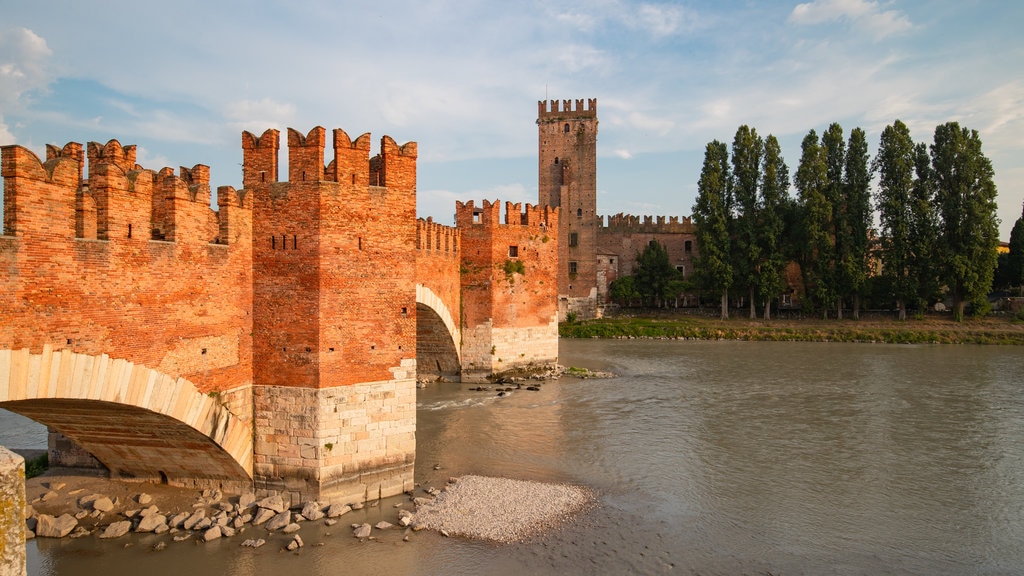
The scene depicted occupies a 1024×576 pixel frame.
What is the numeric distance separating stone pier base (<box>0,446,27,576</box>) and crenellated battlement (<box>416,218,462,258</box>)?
1679cm

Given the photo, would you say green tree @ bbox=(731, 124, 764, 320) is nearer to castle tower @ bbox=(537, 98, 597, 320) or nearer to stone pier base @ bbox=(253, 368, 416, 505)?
castle tower @ bbox=(537, 98, 597, 320)

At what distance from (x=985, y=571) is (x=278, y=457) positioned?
10.4 m

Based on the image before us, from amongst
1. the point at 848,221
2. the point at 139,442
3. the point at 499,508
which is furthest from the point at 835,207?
the point at 139,442

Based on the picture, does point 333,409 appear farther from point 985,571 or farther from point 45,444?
point 985,571

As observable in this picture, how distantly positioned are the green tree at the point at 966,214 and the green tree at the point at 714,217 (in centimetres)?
1129

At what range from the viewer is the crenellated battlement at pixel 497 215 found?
979 inches

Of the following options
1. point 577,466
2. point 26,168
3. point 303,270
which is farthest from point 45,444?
point 577,466

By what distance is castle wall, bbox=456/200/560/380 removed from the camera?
2458cm

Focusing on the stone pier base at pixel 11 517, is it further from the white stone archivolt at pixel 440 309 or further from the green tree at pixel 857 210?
the green tree at pixel 857 210

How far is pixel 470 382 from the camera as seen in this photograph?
24.1m

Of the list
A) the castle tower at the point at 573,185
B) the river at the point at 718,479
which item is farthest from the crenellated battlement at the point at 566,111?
the river at the point at 718,479

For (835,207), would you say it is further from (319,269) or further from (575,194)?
(319,269)

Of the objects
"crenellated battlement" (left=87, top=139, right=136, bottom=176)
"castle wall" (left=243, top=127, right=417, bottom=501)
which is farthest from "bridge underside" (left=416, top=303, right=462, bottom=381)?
"crenellated battlement" (left=87, top=139, right=136, bottom=176)

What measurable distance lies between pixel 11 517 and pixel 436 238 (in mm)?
18432
